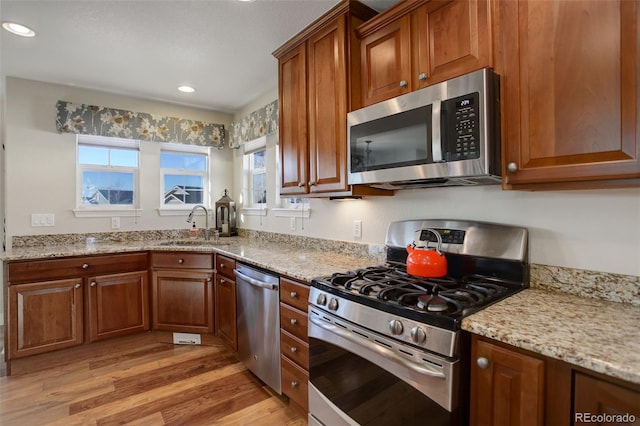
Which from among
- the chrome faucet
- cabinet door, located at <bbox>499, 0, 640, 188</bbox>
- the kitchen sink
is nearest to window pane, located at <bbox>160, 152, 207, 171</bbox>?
the chrome faucet

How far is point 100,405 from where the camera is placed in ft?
6.76

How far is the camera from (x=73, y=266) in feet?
8.60

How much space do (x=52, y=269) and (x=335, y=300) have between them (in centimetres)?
242

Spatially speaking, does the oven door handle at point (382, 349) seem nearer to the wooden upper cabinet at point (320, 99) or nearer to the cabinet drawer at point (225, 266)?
the wooden upper cabinet at point (320, 99)

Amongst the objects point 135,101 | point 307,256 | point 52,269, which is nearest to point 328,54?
point 307,256

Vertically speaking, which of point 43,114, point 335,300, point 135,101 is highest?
point 135,101

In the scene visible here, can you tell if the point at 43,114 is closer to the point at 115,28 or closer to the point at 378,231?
the point at 115,28

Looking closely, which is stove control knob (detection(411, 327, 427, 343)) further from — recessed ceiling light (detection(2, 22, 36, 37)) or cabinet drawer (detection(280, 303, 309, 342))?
recessed ceiling light (detection(2, 22, 36, 37))

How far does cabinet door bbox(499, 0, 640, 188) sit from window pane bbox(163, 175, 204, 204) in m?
3.42

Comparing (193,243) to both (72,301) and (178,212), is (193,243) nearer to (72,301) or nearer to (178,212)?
(178,212)

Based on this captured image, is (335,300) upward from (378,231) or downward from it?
downward

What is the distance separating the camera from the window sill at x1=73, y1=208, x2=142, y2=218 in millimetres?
3143

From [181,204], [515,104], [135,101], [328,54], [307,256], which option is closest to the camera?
[515,104]

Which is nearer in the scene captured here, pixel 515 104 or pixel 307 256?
pixel 515 104
